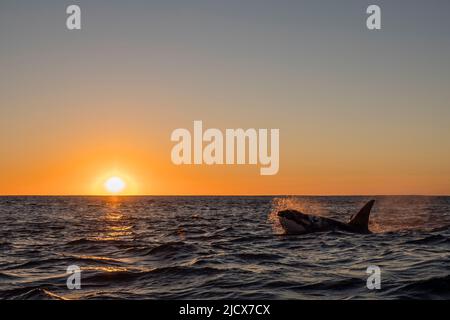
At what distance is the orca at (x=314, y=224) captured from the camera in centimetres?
2733

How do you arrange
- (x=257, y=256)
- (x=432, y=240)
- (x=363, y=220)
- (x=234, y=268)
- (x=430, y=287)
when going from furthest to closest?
(x=363, y=220)
(x=432, y=240)
(x=257, y=256)
(x=234, y=268)
(x=430, y=287)

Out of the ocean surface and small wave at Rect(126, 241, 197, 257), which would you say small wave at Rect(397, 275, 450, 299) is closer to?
the ocean surface

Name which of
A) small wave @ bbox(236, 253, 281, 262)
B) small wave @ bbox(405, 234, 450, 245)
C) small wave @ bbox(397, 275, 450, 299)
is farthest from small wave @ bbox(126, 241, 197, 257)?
small wave @ bbox(405, 234, 450, 245)

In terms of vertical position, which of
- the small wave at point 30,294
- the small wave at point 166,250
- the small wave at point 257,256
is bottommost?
the small wave at point 166,250

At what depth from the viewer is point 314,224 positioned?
2766cm

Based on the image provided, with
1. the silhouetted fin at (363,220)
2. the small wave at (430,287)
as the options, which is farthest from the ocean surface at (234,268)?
the silhouetted fin at (363,220)

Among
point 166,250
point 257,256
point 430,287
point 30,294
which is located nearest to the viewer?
point 30,294

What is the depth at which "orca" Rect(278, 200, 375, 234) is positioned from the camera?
27.3m

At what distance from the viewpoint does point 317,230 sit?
27438 mm

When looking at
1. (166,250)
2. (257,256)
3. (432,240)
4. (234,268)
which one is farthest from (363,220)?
(234,268)

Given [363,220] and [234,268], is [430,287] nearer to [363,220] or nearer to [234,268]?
[234,268]

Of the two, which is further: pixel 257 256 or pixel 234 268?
pixel 257 256

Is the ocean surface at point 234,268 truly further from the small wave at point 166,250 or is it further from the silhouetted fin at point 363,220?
the silhouetted fin at point 363,220
